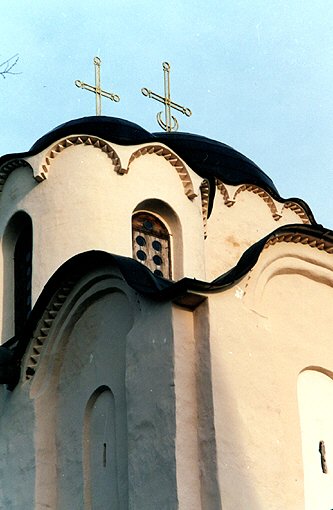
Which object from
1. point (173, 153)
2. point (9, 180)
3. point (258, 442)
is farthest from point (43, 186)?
point (258, 442)

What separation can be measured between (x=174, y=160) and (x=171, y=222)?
61cm

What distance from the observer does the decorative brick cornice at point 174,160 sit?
1133cm

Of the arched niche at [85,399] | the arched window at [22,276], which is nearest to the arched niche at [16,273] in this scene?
the arched window at [22,276]

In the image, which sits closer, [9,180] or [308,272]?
[308,272]

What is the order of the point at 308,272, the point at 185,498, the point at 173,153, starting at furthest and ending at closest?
the point at 173,153, the point at 308,272, the point at 185,498

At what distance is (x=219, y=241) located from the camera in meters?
12.5

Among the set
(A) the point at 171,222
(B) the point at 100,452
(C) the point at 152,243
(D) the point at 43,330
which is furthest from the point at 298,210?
(B) the point at 100,452

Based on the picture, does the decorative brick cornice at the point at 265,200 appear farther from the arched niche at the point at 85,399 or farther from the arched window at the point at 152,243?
the arched niche at the point at 85,399

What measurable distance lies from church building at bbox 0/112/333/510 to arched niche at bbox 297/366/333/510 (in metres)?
0.01

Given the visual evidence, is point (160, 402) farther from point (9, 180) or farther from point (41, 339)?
point (9, 180)

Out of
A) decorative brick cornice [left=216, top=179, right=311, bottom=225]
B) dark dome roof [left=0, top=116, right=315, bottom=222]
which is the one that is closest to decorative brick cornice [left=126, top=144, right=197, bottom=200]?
dark dome roof [left=0, top=116, right=315, bottom=222]

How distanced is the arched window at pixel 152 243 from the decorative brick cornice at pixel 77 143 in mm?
479

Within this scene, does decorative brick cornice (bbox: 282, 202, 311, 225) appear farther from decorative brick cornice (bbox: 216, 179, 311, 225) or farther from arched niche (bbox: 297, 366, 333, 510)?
arched niche (bbox: 297, 366, 333, 510)

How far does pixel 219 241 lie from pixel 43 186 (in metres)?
2.10
